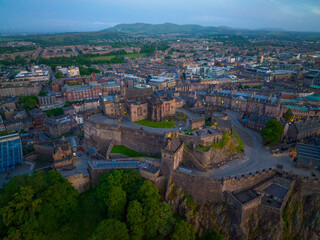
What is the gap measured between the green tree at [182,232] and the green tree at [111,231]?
840 centimetres

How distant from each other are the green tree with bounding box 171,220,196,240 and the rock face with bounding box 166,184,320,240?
2669 mm

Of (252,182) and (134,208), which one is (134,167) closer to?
(134,208)

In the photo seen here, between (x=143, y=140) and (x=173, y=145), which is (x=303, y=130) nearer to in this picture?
(x=173, y=145)

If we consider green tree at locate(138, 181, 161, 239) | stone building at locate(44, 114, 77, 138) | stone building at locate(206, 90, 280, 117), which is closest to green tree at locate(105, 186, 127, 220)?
green tree at locate(138, 181, 161, 239)

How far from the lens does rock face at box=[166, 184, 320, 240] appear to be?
4088 centimetres

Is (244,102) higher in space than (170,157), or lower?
higher

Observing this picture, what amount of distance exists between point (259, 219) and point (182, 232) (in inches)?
583

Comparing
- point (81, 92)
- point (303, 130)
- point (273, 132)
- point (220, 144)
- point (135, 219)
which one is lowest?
point (135, 219)

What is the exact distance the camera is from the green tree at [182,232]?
39.1 meters

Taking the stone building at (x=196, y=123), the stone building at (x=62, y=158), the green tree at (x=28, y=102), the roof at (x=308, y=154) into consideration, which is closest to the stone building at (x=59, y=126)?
the stone building at (x=62, y=158)

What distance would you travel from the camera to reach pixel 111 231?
120 feet

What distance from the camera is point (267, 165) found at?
50.2 m

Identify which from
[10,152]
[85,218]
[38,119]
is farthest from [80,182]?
[38,119]

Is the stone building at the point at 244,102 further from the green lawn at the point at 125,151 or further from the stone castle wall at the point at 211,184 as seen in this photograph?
the stone castle wall at the point at 211,184
